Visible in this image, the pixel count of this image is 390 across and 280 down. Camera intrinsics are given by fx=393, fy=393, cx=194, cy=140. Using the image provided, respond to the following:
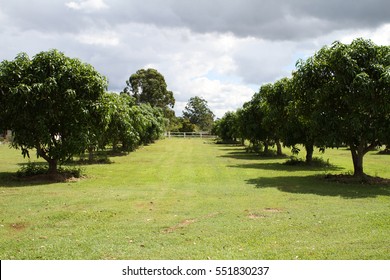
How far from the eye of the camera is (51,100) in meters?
18.0

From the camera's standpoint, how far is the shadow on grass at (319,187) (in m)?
14.7

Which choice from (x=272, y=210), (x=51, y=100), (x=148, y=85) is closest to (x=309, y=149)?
(x=272, y=210)

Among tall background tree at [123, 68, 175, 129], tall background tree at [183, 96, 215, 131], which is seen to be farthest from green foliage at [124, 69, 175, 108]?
tall background tree at [183, 96, 215, 131]

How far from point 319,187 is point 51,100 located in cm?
1249

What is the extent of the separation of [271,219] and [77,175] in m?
11.9

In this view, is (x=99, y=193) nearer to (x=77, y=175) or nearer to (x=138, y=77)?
(x=77, y=175)

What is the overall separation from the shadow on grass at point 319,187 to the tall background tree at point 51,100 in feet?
27.3

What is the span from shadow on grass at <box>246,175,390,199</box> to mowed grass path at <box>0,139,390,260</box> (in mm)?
40

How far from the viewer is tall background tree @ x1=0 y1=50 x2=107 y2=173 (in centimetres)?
1758

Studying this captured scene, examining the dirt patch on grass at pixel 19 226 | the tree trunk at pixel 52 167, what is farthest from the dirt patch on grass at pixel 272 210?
the tree trunk at pixel 52 167

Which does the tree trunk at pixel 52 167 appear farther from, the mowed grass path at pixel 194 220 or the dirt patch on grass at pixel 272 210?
Answer: the dirt patch on grass at pixel 272 210
